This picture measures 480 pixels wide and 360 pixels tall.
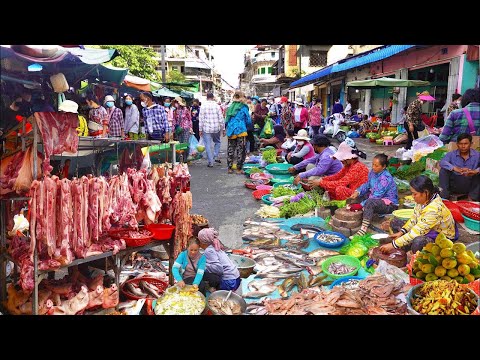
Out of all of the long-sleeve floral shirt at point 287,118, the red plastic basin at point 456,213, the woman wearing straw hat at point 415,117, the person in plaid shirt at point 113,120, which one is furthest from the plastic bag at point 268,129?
the red plastic basin at point 456,213

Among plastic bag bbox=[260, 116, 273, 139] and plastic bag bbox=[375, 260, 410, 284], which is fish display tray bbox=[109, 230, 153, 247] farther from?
plastic bag bbox=[260, 116, 273, 139]

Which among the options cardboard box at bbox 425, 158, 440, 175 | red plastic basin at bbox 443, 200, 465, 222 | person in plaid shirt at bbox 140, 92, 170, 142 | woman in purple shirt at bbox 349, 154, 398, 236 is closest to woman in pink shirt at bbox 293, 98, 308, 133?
person in plaid shirt at bbox 140, 92, 170, 142

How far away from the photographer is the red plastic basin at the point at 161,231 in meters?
4.27

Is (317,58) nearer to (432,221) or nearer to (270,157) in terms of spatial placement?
(270,157)

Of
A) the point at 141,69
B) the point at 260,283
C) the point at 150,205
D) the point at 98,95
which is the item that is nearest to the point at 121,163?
the point at 150,205

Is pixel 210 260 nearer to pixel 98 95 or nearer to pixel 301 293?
pixel 301 293

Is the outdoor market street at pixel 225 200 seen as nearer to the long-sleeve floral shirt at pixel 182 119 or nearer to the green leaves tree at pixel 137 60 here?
the long-sleeve floral shirt at pixel 182 119

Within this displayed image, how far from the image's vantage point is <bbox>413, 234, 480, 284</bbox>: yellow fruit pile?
365 centimetres

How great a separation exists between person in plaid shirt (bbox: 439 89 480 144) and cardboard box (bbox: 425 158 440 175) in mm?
1105

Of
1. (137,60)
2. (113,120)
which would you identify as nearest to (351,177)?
(113,120)

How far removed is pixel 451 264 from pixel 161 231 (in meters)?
2.87

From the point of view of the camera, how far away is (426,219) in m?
4.12

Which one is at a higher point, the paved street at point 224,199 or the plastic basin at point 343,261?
the plastic basin at point 343,261

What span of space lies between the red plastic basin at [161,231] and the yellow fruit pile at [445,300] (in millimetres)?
2492
